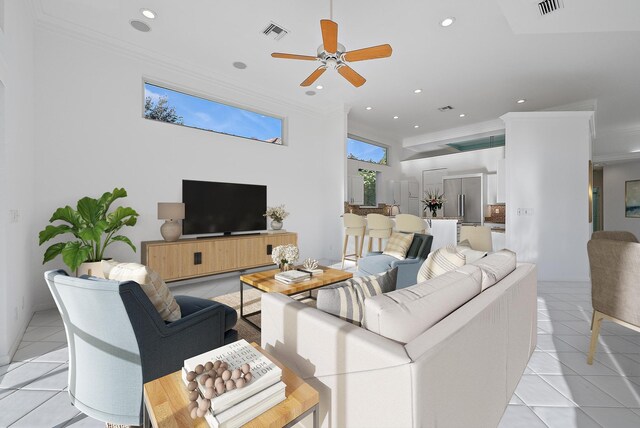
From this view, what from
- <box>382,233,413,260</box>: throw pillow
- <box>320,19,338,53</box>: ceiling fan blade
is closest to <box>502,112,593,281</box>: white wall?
<box>382,233,413,260</box>: throw pillow

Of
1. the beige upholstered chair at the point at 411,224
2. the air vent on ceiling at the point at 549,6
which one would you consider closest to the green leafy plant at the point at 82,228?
the beige upholstered chair at the point at 411,224

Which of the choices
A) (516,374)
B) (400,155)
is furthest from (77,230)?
(400,155)

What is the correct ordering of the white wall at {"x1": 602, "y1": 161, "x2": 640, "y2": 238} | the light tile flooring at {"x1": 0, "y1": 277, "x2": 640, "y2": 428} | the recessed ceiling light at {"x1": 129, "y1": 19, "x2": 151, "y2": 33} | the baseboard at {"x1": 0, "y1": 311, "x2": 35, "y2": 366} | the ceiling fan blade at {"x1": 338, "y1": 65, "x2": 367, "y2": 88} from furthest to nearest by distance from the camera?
the white wall at {"x1": 602, "y1": 161, "x2": 640, "y2": 238} → the recessed ceiling light at {"x1": 129, "y1": 19, "x2": 151, "y2": 33} → the ceiling fan blade at {"x1": 338, "y1": 65, "x2": 367, "y2": 88} → the baseboard at {"x1": 0, "y1": 311, "x2": 35, "y2": 366} → the light tile flooring at {"x1": 0, "y1": 277, "x2": 640, "y2": 428}

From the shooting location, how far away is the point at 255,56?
4062 millimetres

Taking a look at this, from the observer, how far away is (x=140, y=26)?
11.2 ft

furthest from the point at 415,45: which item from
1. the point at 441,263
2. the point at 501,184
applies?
the point at 501,184

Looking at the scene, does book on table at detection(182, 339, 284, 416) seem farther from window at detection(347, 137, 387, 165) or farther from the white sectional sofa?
window at detection(347, 137, 387, 165)

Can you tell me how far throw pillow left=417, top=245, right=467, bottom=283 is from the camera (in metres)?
1.90

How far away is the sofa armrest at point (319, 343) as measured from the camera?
92 cm

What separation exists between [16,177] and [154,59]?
2.49 m

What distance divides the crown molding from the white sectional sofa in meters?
4.24

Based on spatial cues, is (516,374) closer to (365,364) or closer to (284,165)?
(365,364)

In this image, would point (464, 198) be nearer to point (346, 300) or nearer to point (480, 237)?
point (480, 237)

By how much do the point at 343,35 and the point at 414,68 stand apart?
4.81ft
